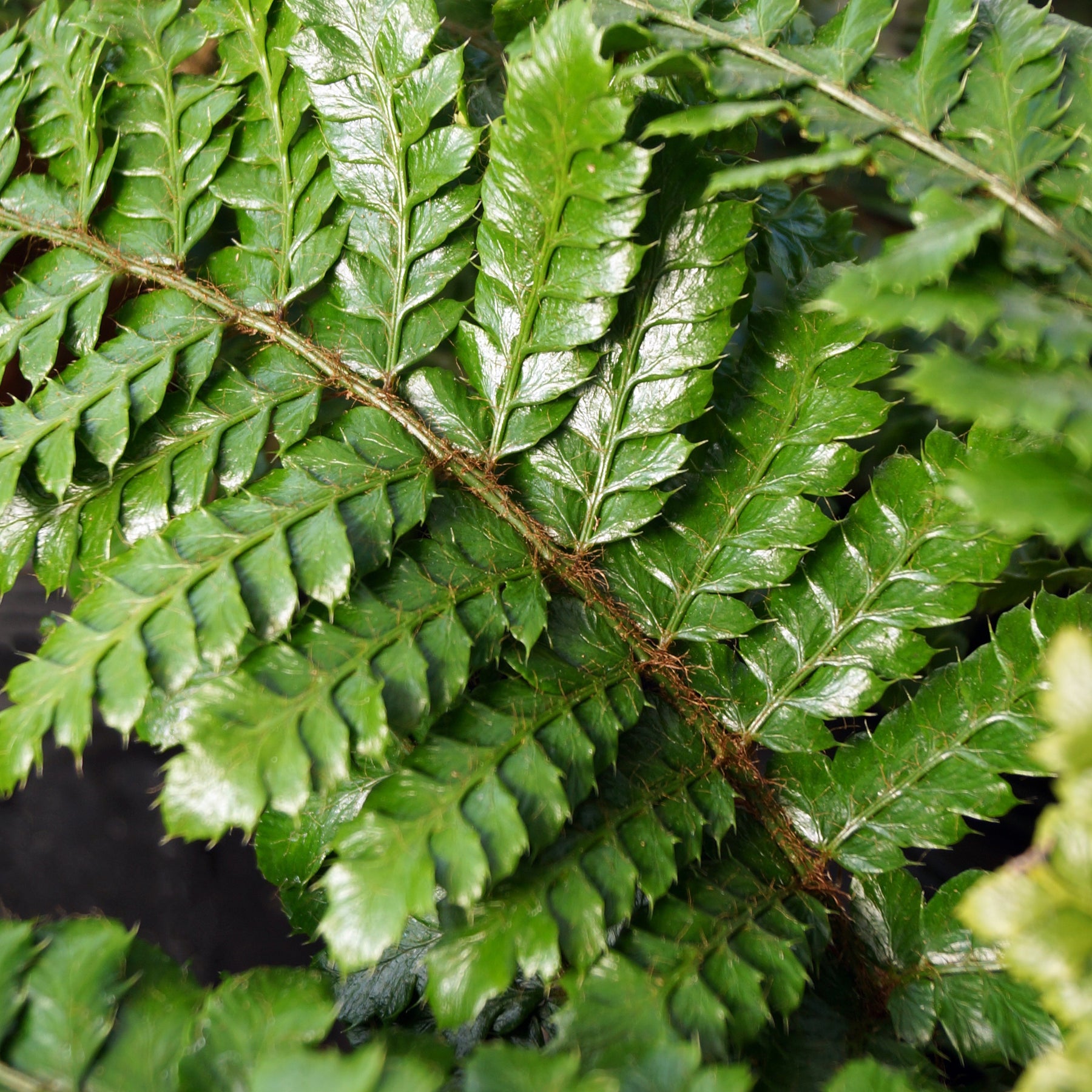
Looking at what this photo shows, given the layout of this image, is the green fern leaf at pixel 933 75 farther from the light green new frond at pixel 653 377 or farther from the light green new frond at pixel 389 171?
the light green new frond at pixel 389 171

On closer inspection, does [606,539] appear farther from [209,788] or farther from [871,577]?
[209,788]

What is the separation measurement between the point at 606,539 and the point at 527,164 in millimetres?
395

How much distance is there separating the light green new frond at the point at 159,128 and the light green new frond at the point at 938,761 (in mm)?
957

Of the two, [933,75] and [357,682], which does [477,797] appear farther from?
[933,75]

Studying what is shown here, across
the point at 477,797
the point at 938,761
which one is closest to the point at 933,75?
the point at 938,761

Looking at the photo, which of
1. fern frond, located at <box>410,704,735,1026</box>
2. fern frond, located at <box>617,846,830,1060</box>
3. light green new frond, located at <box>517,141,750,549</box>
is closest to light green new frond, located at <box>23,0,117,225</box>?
light green new frond, located at <box>517,141,750,549</box>

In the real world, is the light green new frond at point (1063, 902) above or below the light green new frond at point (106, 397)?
above

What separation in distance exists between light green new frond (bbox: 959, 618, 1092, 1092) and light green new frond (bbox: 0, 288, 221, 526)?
0.87 meters

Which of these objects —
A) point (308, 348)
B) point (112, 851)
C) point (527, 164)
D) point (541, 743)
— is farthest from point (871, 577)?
point (112, 851)

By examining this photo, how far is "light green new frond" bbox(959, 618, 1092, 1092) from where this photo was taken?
519mm

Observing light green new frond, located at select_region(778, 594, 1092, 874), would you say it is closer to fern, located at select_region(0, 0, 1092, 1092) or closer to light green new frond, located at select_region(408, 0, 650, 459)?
fern, located at select_region(0, 0, 1092, 1092)

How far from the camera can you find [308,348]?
103 cm

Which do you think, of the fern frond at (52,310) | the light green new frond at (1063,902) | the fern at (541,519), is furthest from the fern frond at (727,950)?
the fern frond at (52,310)

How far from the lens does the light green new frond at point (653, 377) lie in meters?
0.89
